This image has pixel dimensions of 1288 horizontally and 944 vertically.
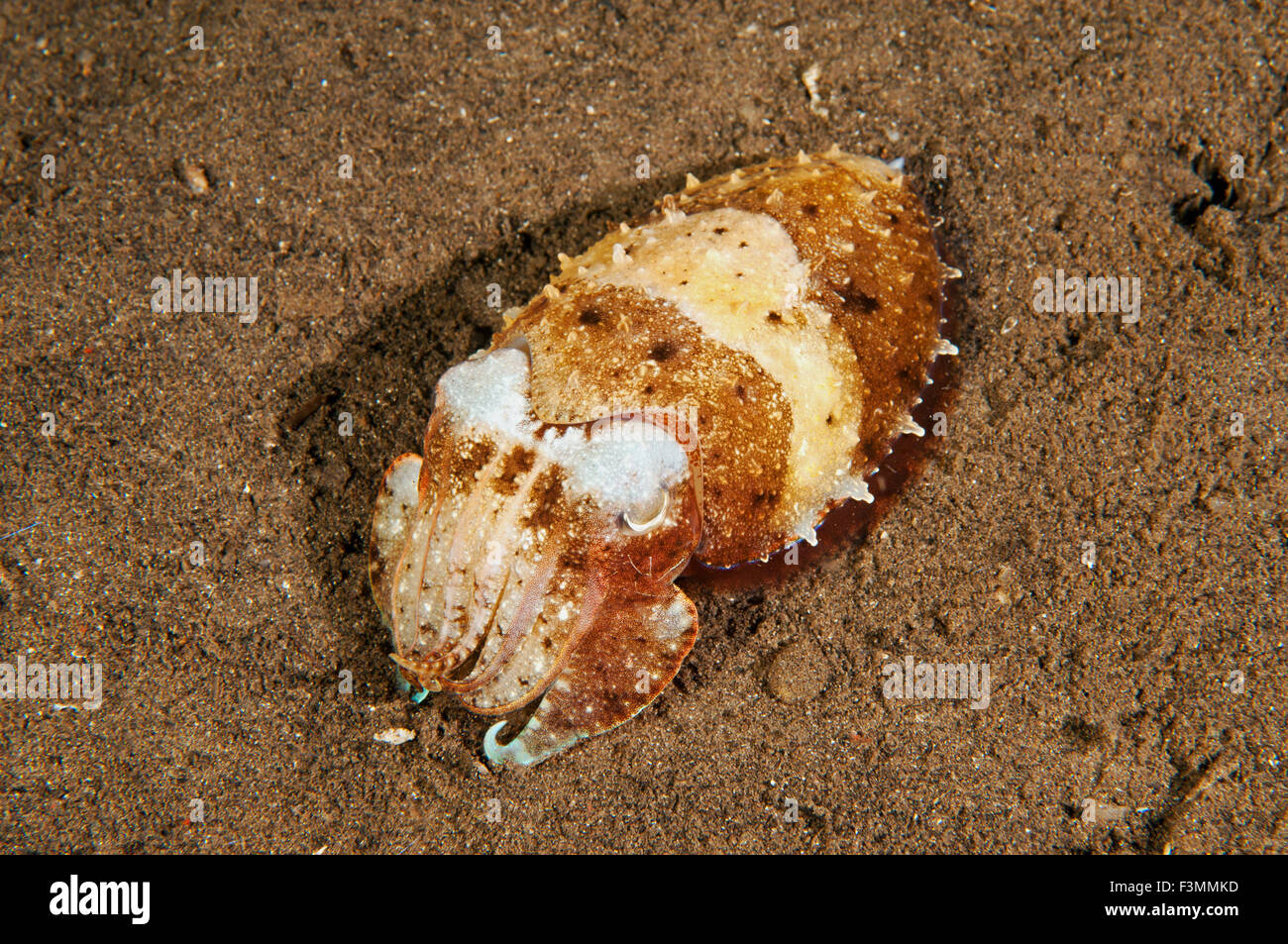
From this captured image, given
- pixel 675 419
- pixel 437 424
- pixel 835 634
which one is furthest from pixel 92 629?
pixel 835 634

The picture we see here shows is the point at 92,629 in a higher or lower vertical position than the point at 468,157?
lower

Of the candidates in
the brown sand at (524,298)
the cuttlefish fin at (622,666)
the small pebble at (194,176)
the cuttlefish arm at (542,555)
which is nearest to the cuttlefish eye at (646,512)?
the cuttlefish arm at (542,555)

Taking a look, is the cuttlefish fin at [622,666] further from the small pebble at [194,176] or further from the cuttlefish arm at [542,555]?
the small pebble at [194,176]

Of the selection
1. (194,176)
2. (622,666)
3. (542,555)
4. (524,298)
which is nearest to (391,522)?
(542,555)

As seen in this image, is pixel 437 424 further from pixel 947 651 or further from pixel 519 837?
pixel 947 651

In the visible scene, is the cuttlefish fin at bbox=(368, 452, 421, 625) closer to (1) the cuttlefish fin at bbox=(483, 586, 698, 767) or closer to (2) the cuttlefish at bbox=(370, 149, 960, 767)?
(2) the cuttlefish at bbox=(370, 149, 960, 767)
